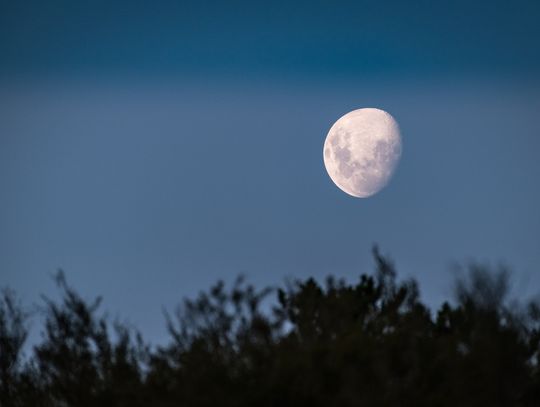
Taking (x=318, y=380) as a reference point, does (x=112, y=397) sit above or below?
above

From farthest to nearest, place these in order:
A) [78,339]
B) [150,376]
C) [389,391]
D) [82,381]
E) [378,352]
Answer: [78,339] → [82,381] → [150,376] → [378,352] → [389,391]

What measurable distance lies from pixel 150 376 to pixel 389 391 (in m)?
5.92

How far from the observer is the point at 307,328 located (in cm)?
2362

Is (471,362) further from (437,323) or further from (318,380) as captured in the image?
(437,323)

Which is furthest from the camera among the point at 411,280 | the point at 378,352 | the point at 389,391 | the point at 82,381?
the point at 411,280

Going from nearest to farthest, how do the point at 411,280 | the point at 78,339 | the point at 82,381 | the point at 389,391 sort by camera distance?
the point at 389,391 < the point at 82,381 < the point at 78,339 < the point at 411,280

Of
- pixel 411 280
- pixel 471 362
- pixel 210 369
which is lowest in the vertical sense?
pixel 471 362

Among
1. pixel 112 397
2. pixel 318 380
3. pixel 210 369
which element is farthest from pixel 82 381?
pixel 318 380

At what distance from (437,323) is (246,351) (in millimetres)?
8441

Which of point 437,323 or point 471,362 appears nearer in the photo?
point 471,362

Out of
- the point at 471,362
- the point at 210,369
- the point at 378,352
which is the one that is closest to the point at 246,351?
the point at 210,369

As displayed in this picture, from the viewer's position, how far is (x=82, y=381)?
77.2 feet

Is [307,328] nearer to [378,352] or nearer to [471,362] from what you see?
[378,352]

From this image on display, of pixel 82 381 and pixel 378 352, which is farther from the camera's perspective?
pixel 82 381
